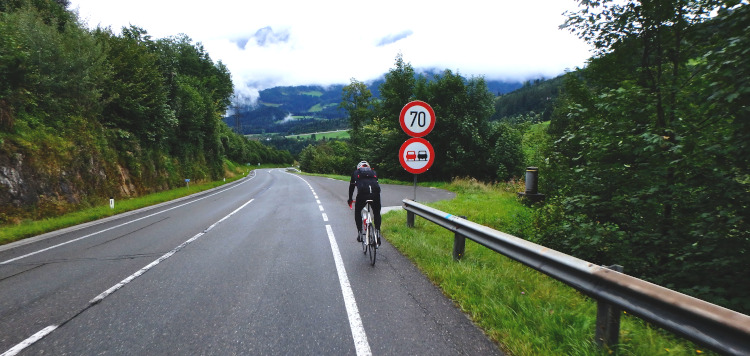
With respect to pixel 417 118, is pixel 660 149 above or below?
below

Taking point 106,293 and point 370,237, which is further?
point 370,237

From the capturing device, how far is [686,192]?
3.88 m

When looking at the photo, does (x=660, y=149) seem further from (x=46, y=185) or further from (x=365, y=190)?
(x=46, y=185)

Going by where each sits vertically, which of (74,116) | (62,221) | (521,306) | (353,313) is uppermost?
(74,116)

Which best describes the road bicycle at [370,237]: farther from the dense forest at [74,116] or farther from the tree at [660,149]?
the dense forest at [74,116]

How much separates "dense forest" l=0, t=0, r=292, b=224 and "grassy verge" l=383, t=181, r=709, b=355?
12.8m

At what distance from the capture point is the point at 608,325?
270 cm

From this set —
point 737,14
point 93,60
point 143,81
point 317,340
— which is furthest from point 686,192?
point 143,81

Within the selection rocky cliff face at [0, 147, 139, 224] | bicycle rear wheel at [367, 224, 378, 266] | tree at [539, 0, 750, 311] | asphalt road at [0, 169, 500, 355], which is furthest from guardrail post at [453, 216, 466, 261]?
rocky cliff face at [0, 147, 139, 224]

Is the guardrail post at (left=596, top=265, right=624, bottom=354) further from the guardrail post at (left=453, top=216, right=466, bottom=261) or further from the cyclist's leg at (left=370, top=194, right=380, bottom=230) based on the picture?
the cyclist's leg at (left=370, top=194, right=380, bottom=230)

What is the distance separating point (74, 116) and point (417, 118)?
51.9ft

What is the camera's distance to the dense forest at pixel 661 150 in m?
3.18

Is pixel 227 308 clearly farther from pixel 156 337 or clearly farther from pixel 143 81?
pixel 143 81

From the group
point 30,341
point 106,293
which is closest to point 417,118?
point 106,293
